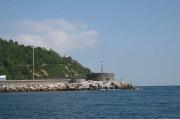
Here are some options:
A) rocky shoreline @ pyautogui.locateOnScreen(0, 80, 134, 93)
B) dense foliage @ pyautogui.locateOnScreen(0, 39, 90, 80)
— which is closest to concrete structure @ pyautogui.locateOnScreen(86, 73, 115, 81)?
rocky shoreline @ pyautogui.locateOnScreen(0, 80, 134, 93)

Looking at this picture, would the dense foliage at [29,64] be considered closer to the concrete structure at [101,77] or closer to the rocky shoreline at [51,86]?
the concrete structure at [101,77]

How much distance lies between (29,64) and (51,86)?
48.9m

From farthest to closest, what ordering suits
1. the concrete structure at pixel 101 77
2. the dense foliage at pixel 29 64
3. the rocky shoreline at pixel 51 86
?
the dense foliage at pixel 29 64, the concrete structure at pixel 101 77, the rocky shoreline at pixel 51 86

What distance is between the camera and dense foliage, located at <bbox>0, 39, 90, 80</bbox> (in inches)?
6447

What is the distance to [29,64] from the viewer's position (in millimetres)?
177625

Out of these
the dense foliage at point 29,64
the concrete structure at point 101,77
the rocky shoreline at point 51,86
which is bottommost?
the rocky shoreline at point 51,86

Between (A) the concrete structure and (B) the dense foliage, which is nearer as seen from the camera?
(A) the concrete structure

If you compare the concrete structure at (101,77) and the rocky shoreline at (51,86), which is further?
the concrete structure at (101,77)

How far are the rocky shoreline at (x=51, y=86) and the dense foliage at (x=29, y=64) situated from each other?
26.5 m

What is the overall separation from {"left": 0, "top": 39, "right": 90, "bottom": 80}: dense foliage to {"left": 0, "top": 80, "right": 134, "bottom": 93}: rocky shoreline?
2651cm

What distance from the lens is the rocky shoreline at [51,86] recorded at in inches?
4998

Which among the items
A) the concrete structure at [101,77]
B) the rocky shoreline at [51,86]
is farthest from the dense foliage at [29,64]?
the rocky shoreline at [51,86]

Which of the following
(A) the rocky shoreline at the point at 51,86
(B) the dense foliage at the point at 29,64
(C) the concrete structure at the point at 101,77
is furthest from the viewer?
(B) the dense foliage at the point at 29,64

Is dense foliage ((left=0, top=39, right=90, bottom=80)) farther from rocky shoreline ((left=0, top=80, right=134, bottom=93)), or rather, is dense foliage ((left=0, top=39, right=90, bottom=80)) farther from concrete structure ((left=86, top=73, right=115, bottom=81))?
rocky shoreline ((left=0, top=80, right=134, bottom=93))
